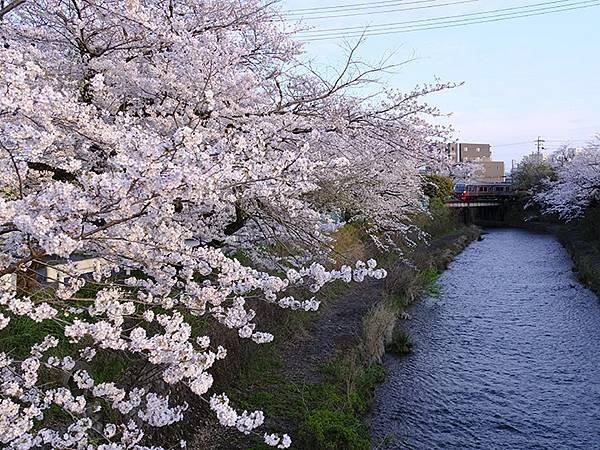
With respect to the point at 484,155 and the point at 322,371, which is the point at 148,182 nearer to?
the point at 322,371

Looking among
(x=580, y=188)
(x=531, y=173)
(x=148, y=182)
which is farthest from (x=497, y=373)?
(x=531, y=173)

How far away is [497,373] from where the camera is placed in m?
7.98

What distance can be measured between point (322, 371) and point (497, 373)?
111 inches

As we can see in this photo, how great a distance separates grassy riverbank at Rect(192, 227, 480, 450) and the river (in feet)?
1.28

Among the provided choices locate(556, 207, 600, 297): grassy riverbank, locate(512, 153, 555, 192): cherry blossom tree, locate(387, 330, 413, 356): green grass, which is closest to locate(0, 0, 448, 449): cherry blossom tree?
locate(387, 330, 413, 356): green grass

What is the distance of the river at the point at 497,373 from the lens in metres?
6.13

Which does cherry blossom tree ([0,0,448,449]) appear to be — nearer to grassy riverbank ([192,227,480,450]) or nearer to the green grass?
grassy riverbank ([192,227,480,450])

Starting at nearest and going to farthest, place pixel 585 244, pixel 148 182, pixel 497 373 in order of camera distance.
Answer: pixel 148 182 → pixel 497 373 → pixel 585 244

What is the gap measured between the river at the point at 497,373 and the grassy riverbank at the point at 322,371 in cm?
39

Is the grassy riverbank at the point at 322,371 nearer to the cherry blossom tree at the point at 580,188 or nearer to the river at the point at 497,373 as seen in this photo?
the river at the point at 497,373

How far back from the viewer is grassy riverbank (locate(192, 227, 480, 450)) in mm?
5148

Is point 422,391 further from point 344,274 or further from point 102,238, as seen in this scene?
point 102,238

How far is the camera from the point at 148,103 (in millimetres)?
4840

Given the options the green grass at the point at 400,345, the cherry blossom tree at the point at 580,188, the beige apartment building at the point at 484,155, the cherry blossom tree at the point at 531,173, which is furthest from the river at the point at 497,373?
the beige apartment building at the point at 484,155
